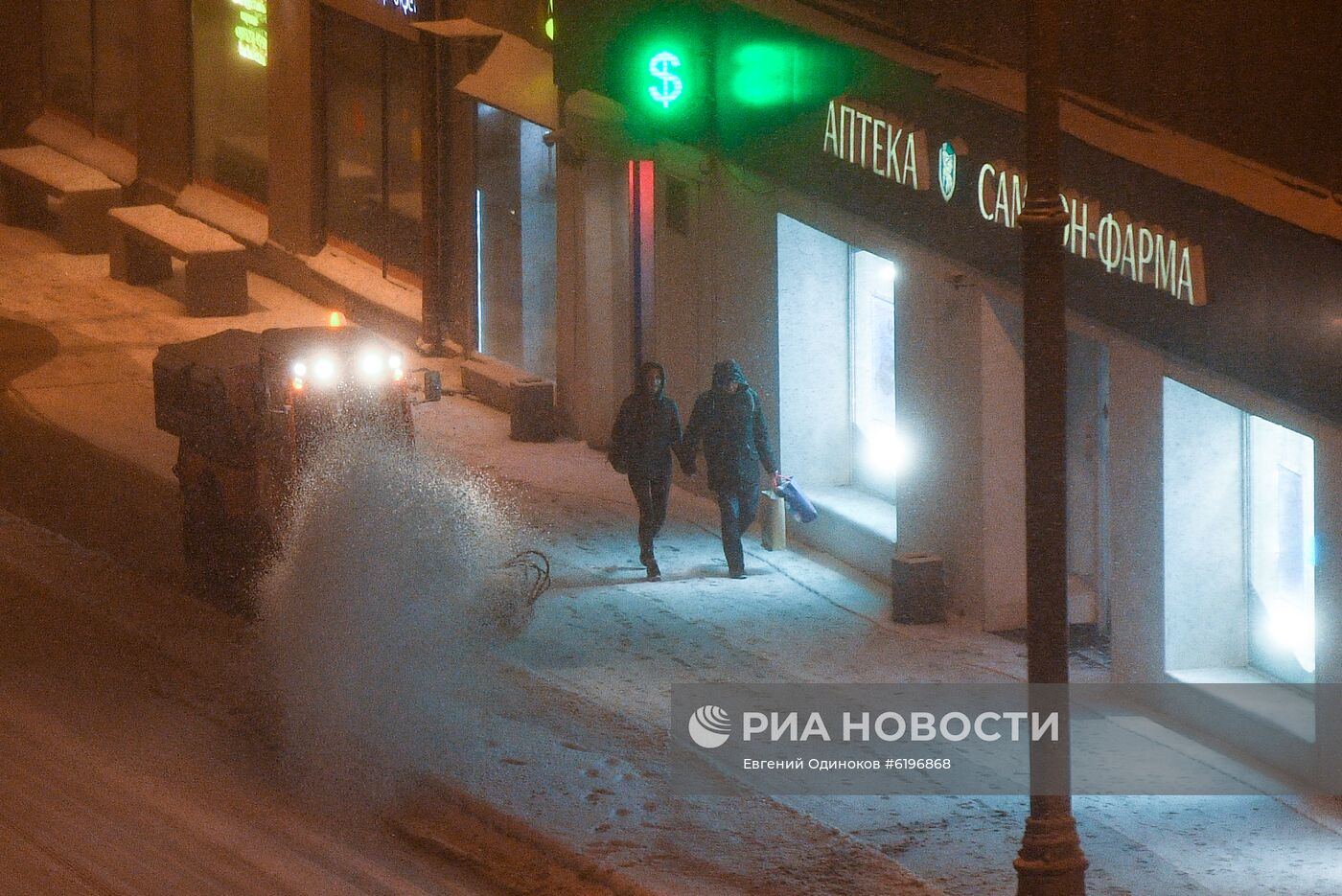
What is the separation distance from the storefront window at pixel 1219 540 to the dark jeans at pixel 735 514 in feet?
13.9

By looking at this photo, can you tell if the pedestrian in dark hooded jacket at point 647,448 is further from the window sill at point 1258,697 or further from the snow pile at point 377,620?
the window sill at point 1258,697

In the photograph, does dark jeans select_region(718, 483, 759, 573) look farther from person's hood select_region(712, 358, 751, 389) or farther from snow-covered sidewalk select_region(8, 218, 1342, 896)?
person's hood select_region(712, 358, 751, 389)

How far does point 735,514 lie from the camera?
1638 centimetres

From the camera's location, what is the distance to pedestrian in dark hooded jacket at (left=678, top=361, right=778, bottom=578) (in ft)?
53.1

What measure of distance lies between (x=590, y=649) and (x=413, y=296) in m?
11.2

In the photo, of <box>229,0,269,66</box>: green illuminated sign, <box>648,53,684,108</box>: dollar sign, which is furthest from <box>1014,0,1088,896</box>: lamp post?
<box>229,0,269,66</box>: green illuminated sign

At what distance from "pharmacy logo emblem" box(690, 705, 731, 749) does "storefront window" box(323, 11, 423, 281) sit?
40.9ft

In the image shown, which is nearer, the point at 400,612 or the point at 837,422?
the point at 400,612

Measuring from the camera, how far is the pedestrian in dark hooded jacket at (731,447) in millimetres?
16188

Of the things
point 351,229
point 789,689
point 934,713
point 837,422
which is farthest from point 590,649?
point 351,229

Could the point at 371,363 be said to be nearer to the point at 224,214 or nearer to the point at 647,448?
the point at 647,448

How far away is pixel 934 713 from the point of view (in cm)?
1313

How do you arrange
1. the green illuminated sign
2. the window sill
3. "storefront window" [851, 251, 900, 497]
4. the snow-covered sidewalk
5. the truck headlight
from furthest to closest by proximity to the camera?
the green illuminated sign
"storefront window" [851, 251, 900, 497]
the truck headlight
the window sill
the snow-covered sidewalk

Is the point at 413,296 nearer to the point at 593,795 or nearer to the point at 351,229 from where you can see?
the point at 351,229
